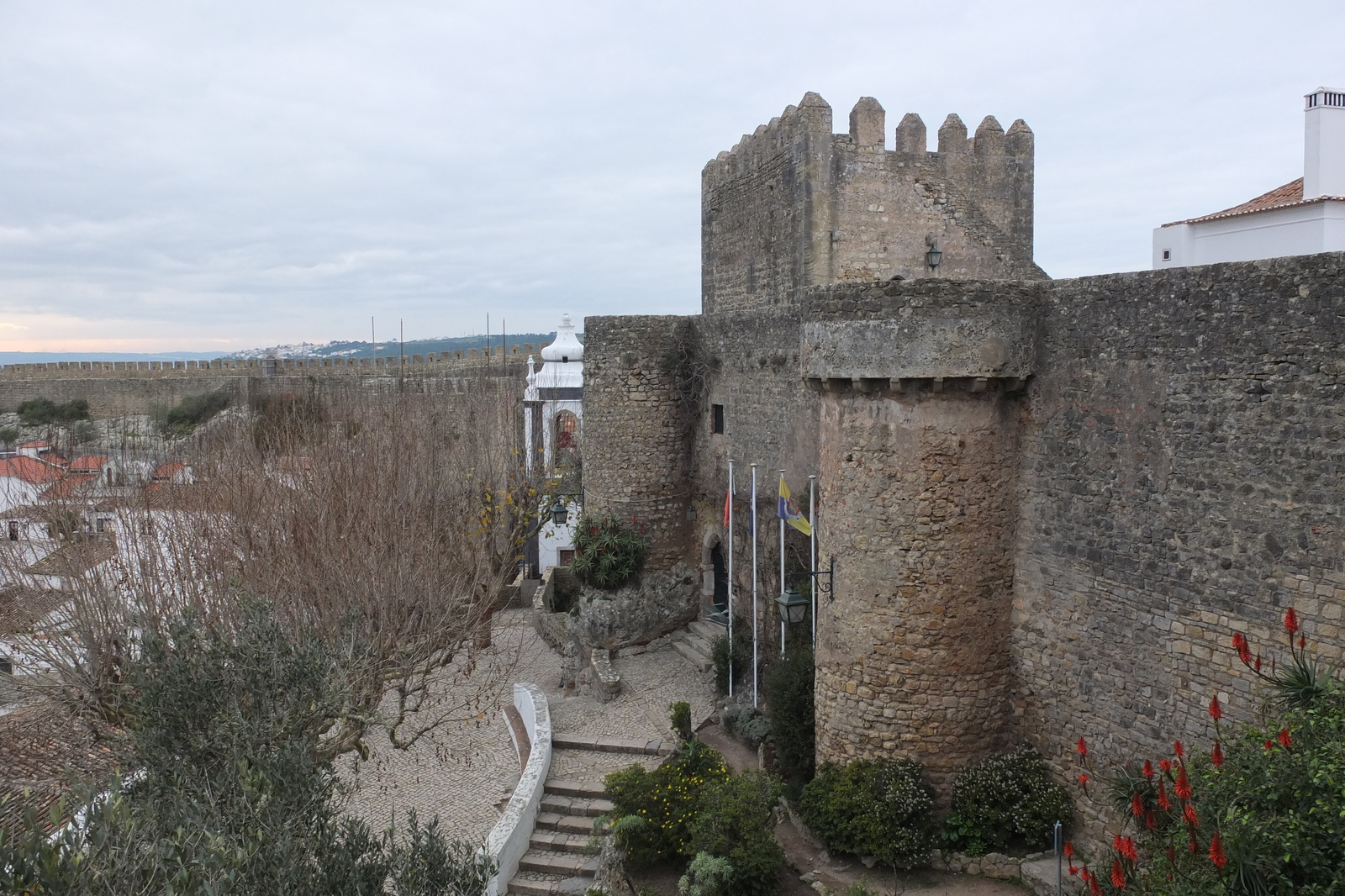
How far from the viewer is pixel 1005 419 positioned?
985 cm

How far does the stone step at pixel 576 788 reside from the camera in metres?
13.3

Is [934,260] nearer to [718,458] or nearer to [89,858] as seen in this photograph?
[718,458]

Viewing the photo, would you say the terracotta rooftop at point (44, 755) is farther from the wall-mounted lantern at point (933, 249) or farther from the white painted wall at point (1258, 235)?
the white painted wall at point (1258, 235)

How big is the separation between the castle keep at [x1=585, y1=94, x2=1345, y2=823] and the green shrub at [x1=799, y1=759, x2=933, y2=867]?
0.32 m

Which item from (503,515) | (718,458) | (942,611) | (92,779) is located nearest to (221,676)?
(92,779)

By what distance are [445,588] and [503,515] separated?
→ 24.0ft

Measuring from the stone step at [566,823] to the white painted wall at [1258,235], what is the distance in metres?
12.9

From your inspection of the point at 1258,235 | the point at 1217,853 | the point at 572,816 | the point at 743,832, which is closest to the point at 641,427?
the point at 572,816

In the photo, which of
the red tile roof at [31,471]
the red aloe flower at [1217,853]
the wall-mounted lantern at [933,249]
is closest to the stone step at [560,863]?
the red aloe flower at [1217,853]

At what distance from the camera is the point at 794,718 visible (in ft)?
38.2

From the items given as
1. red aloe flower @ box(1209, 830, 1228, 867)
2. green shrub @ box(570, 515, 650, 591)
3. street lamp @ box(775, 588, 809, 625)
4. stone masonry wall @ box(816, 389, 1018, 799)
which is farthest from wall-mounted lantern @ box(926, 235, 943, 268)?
red aloe flower @ box(1209, 830, 1228, 867)

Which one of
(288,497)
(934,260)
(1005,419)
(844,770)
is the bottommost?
(844,770)

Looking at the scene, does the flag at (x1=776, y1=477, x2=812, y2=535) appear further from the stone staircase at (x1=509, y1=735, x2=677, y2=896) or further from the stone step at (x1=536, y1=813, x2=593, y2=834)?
the stone step at (x1=536, y1=813, x2=593, y2=834)

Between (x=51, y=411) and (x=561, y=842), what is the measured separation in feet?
164
